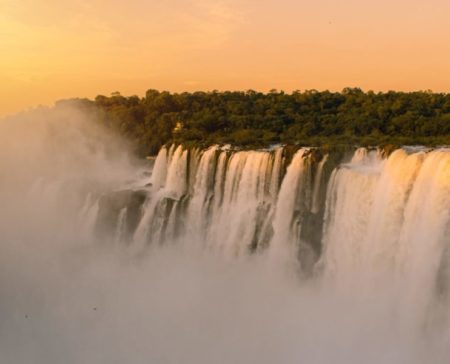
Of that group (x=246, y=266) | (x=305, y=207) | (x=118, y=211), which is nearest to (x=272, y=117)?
(x=118, y=211)

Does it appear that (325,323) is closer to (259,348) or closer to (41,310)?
(259,348)

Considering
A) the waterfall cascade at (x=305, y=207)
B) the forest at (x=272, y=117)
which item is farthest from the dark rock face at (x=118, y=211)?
the forest at (x=272, y=117)

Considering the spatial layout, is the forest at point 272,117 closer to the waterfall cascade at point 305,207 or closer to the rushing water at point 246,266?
the waterfall cascade at point 305,207

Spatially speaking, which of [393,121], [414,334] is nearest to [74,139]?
[393,121]

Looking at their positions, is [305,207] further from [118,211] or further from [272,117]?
[272,117]

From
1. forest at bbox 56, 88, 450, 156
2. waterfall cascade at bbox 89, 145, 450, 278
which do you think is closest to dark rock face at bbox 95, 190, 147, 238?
waterfall cascade at bbox 89, 145, 450, 278
